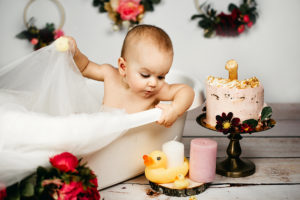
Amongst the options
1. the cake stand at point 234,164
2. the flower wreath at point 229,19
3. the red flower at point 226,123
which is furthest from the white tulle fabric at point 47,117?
the flower wreath at point 229,19

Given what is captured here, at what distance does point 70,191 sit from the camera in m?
0.87

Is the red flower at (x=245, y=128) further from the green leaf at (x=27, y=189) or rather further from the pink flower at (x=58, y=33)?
the pink flower at (x=58, y=33)

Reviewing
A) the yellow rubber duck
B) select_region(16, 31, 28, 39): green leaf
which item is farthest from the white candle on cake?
select_region(16, 31, 28, 39): green leaf

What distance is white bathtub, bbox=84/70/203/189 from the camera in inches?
43.3

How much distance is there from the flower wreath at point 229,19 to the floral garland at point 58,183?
4.25 ft

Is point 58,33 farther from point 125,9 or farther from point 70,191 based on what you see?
point 70,191

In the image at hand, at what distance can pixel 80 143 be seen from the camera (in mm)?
958

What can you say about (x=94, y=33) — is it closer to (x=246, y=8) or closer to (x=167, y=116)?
(x=246, y=8)

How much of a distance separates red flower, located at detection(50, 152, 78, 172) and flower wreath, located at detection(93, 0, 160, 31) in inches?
46.3

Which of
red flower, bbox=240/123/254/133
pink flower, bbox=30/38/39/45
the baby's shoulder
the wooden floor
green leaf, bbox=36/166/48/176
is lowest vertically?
the wooden floor

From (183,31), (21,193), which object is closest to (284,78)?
(183,31)

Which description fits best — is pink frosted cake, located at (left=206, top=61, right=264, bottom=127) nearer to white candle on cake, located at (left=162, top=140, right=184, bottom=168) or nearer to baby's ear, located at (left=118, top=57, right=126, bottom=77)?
white candle on cake, located at (left=162, top=140, right=184, bottom=168)

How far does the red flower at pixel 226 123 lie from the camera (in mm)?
1175

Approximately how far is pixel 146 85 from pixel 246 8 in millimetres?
1005
